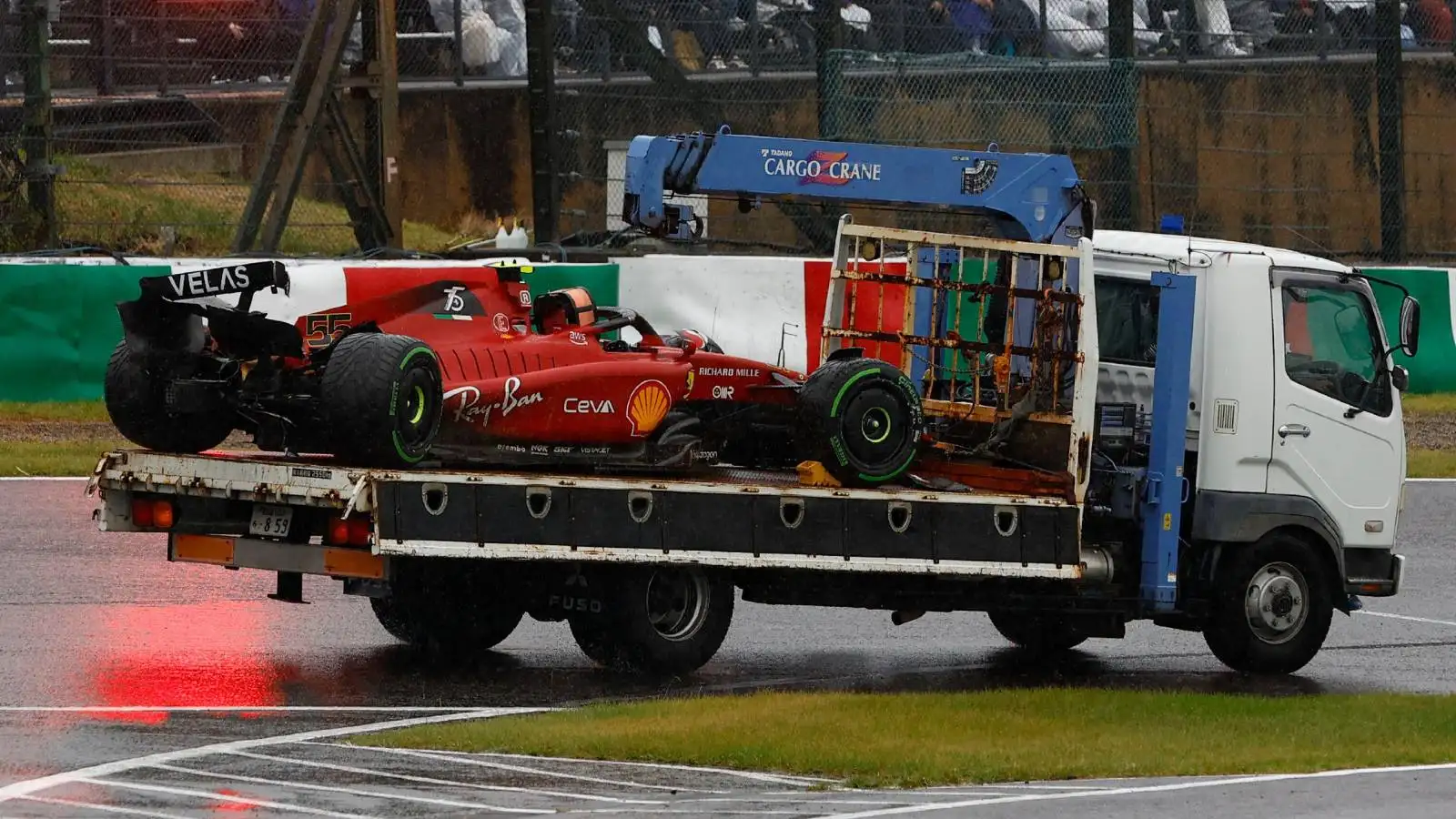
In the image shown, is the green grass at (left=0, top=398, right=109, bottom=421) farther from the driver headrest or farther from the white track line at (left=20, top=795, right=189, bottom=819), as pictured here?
the white track line at (left=20, top=795, right=189, bottom=819)

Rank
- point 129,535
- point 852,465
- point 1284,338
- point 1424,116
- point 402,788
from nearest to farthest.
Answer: point 402,788
point 852,465
point 1284,338
point 129,535
point 1424,116

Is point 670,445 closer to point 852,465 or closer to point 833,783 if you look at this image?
point 852,465

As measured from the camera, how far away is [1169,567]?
11.8 m

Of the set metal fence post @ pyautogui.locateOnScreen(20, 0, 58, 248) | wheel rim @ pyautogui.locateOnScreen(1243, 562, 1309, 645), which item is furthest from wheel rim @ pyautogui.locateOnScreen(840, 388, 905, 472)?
metal fence post @ pyautogui.locateOnScreen(20, 0, 58, 248)

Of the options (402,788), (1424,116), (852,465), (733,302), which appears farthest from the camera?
(1424,116)

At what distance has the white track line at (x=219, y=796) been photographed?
7.96m

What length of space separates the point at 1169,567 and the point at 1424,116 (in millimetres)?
13092

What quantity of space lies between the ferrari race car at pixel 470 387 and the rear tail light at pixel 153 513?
0.99 ft

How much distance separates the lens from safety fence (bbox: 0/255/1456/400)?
18438 mm

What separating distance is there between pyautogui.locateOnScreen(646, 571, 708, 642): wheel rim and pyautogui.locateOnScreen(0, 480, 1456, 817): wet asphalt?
28 cm

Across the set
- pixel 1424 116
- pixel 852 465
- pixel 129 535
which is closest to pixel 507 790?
pixel 852 465

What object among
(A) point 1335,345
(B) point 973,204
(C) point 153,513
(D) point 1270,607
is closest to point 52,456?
(C) point 153,513

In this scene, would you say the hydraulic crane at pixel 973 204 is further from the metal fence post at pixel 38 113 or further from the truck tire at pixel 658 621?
the metal fence post at pixel 38 113

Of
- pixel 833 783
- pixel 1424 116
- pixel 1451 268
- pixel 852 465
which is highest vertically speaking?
pixel 1424 116
